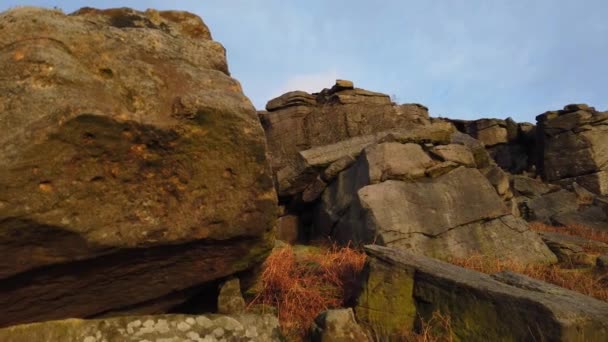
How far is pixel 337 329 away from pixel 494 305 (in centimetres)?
136

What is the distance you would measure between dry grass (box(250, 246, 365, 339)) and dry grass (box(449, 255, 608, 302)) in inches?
82.7

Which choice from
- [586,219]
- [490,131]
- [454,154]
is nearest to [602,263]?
[454,154]

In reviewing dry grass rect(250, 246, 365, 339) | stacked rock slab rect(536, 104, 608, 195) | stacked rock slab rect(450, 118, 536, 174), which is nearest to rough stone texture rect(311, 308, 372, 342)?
dry grass rect(250, 246, 365, 339)

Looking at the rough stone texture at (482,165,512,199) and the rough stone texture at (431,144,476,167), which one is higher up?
the rough stone texture at (431,144,476,167)

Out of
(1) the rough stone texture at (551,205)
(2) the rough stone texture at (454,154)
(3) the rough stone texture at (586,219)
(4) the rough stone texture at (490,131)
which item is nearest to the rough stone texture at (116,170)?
(2) the rough stone texture at (454,154)

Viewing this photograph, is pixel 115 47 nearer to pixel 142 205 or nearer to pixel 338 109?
pixel 142 205

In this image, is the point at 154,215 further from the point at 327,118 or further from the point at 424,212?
the point at 327,118

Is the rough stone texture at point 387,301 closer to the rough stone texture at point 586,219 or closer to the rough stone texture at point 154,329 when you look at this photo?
the rough stone texture at point 154,329

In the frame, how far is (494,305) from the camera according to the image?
3723 millimetres

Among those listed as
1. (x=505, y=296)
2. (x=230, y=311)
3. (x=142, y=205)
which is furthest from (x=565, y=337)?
(x=142, y=205)

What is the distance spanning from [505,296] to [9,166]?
3708mm

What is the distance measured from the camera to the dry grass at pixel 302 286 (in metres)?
4.64

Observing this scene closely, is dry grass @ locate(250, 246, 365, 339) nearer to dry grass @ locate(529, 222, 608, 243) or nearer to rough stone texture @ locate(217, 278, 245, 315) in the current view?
rough stone texture @ locate(217, 278, 245, 315)

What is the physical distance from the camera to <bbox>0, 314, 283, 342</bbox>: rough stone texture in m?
2.86
